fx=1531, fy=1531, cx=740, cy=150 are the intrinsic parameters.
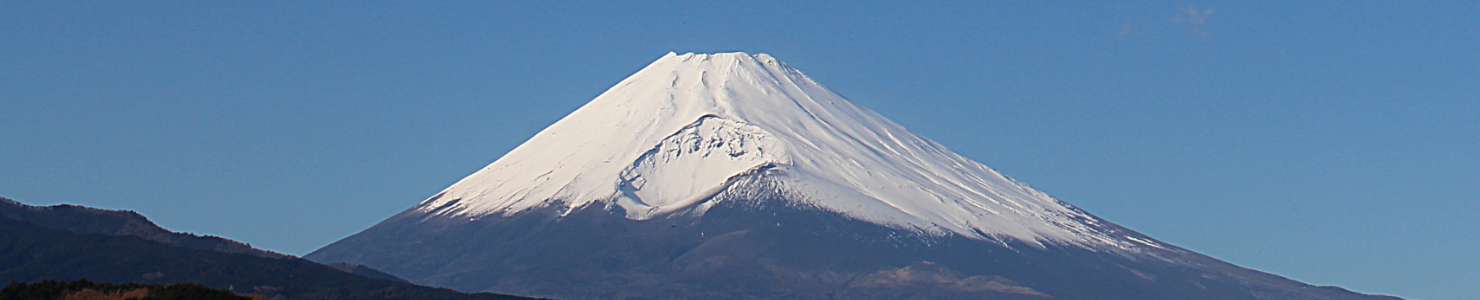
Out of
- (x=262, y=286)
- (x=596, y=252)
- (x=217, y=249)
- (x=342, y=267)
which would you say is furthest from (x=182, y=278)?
(x=596, y=252)

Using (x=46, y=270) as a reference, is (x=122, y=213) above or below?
above

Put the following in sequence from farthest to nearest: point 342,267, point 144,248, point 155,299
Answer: point 342,267, point 144,248, point 155,299

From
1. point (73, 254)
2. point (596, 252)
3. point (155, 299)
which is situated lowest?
point (155, 299)

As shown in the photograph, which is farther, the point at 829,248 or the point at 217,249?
the point at 829,248

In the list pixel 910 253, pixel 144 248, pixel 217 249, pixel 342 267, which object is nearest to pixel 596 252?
pixel 910 253

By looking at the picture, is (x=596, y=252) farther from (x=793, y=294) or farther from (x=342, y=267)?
(x=342, y=267)

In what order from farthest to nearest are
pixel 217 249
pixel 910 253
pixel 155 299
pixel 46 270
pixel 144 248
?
pixel 910 253
pixel 217 249
pixel 144 248
pixel 46 270
pixel 155 299

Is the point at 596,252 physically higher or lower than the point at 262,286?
higher

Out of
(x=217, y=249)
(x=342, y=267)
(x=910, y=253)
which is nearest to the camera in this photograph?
(x=217, y=249)

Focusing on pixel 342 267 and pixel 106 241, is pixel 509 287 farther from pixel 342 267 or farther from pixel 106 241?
pixel 106 241
